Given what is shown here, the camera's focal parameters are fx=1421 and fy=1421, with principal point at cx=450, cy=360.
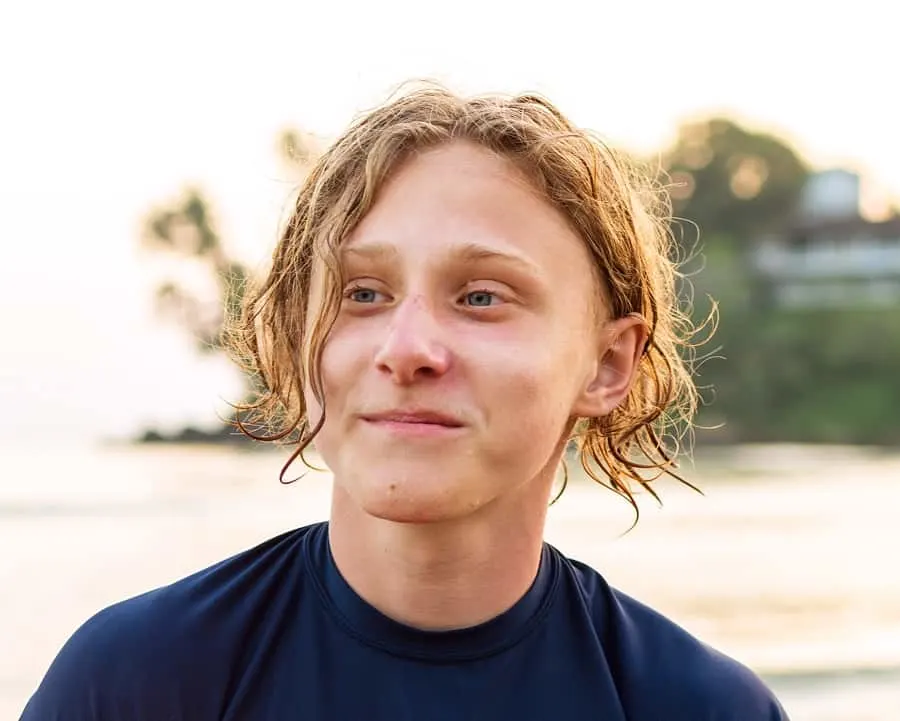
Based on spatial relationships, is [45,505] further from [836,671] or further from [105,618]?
[105,618]

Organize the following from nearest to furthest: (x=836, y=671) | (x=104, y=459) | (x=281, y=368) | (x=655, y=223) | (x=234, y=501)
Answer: (x=281, y=368)
(x=655, y=223)
(x=836, y=671)
(x=234, y=501)
(x=104, y=459)

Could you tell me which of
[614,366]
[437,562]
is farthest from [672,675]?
[614,366]

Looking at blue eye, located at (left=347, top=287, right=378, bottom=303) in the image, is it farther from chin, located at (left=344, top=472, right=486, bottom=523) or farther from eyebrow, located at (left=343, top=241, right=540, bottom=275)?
chin, located at (left=344, top=472, right=486, bottom=523)

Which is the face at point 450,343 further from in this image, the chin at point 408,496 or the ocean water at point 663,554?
the ocean water at point 663,554

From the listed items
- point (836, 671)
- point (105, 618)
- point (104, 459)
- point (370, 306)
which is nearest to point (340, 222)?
point (370, 306)

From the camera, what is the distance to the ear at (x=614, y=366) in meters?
1.92

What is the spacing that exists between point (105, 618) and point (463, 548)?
0.45m

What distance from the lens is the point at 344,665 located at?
175 centimetres

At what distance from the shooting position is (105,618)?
68.7 inches

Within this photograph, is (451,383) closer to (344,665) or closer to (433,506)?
(433,506)

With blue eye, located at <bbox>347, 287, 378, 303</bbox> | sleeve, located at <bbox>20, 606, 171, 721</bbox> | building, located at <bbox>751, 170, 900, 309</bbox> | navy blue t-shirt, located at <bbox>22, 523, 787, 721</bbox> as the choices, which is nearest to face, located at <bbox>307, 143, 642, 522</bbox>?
blue eye, located at <bbox>347, 287, 378, 303</bbox>

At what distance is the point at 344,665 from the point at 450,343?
0.42 meters

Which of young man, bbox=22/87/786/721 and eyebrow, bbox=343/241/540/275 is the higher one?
eyebrow, bbox=343/241/540/275

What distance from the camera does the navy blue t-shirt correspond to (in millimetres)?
1693
